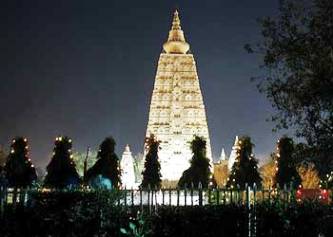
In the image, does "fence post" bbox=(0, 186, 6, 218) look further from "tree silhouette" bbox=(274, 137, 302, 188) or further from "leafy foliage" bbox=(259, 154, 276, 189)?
"tree silhouette" bbox=(274, 137, 302, 188)

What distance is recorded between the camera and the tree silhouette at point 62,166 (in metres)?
55.3

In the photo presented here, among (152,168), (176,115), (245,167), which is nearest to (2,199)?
(245,167)

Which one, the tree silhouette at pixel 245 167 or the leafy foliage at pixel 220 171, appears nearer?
the tree silhouette at pixel 245 167

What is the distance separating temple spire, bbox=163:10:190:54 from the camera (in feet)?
393

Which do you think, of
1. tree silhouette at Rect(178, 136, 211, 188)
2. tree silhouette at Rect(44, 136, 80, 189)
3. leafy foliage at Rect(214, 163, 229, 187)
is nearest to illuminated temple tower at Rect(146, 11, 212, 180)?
leafy foliage at Rect(214, 163, 229, 187)

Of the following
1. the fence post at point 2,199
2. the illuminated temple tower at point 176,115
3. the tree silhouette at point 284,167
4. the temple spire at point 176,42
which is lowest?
the fence post at point 2,199

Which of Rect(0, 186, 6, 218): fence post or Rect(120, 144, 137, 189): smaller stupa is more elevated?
Rect(120, 144, 137, 189): smaller stupa

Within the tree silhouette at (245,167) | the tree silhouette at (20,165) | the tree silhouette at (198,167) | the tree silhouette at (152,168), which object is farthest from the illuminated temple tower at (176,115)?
the tree silhouette at (20,165)

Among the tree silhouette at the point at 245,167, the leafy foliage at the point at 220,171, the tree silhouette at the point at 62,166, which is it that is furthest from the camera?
the leafy foliage at the point at 220,171

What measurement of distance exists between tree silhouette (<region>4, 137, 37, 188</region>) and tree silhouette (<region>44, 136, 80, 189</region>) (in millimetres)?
1443

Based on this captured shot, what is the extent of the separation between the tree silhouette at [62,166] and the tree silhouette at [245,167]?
12.6m

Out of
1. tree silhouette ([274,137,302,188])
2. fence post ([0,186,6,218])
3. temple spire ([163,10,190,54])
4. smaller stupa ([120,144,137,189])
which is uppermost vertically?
temple spire ([163,10,190,54])

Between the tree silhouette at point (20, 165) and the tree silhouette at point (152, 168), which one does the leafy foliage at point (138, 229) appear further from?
the tree silhouette at point (152, 168)

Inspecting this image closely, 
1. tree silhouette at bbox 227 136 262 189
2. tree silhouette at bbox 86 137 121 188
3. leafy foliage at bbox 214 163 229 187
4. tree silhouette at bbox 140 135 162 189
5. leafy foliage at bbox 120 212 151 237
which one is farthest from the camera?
leafy foliage at bbox 214 163 229 187
